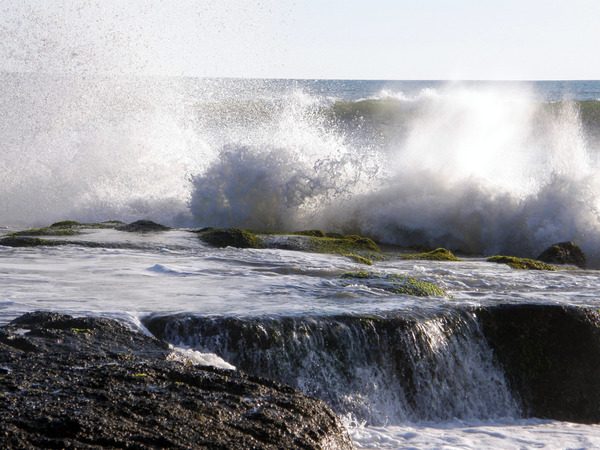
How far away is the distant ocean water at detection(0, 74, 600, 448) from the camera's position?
8391 mm

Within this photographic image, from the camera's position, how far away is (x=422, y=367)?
8719 millimetres

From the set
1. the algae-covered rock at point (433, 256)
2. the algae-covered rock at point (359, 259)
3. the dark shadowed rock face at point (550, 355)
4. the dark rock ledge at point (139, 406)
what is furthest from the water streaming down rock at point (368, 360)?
the algae-covered rock at point (433, 256)

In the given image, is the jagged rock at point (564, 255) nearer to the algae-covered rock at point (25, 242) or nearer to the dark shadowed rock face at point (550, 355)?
the dark shadowed rock face at point (550, 355)

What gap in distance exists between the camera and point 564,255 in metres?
16.1

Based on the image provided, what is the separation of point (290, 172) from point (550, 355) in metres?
11.4

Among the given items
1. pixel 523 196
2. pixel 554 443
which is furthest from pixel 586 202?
pixel 554 443

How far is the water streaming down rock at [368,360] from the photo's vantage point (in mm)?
8219

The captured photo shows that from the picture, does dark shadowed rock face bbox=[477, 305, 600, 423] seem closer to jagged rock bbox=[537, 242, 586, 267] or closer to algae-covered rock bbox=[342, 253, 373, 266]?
algae-covered rock bbox=[342, 253, 373, 266]

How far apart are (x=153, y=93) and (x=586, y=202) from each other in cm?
1291

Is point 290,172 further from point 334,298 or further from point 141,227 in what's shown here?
point 334,298

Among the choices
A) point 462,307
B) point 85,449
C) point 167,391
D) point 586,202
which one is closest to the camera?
point 85,449

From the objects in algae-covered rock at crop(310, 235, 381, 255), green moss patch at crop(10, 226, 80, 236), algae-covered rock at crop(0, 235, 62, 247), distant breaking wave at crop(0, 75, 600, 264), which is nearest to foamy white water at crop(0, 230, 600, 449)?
algae-covered rock at crop(0, 235, 62, 247)

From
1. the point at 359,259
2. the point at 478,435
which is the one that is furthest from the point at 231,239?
the point at 478,435

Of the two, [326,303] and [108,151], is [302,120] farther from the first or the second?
[326,303]
